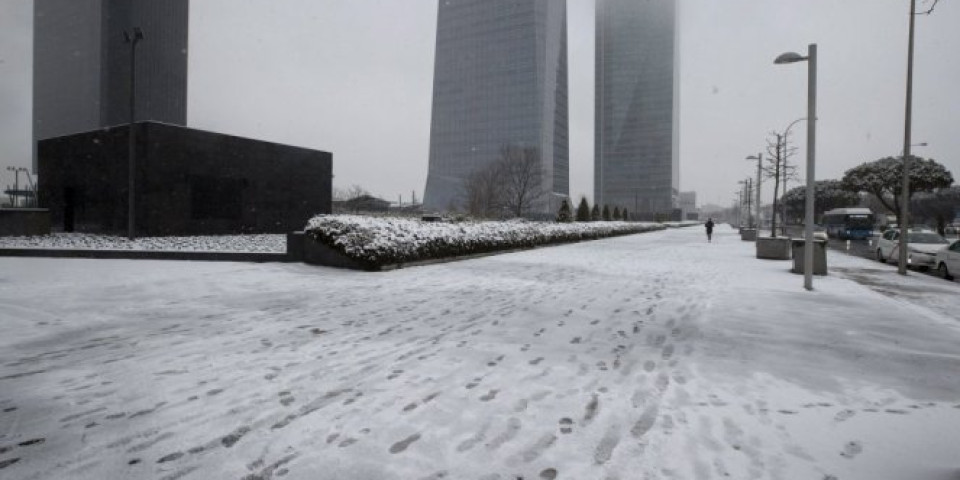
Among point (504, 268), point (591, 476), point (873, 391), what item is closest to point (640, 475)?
point (591, 476)

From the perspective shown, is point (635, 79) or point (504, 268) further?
point (635, 79)

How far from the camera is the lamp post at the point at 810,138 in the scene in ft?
36.1

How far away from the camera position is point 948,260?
1492cm

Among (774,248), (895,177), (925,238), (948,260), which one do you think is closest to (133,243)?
(774,248)

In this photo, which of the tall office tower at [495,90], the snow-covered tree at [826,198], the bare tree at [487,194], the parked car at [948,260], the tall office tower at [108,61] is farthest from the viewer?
the tall office tower at [495,90]

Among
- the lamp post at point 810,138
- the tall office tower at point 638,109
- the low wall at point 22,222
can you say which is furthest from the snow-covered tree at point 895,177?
the tall office tower at point 638,109

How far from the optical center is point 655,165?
166625 millimetres

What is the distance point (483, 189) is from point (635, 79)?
5465 inches

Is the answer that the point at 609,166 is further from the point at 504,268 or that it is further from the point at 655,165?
the point at 504,268

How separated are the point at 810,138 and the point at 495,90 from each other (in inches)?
5321

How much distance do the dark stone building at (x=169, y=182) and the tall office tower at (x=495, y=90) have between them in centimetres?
10386

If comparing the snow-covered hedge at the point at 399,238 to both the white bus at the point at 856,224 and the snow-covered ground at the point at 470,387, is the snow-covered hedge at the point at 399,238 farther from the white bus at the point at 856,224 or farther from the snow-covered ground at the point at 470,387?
the white bus at the point at 856,224

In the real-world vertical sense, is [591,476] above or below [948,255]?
below

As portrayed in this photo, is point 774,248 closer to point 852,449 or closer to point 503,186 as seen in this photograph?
point 852,449
